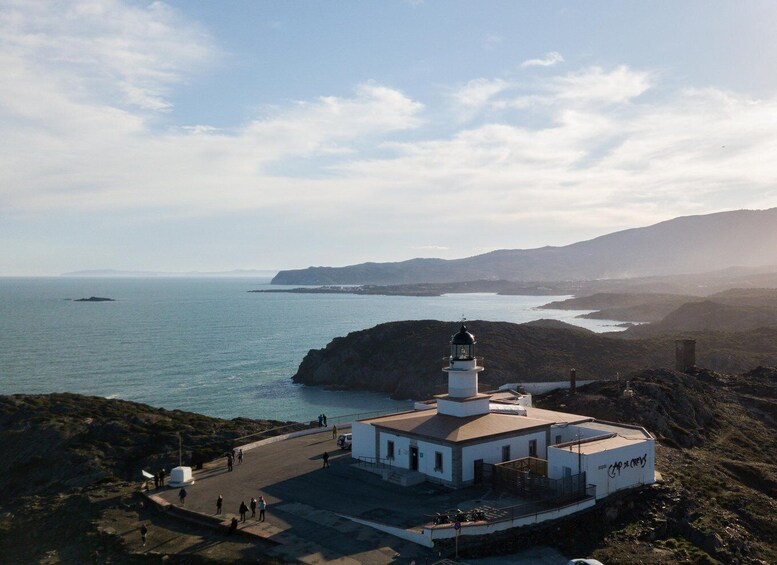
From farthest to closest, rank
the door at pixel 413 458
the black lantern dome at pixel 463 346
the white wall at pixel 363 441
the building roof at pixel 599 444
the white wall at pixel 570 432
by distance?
the white wall at pixel 570 432
the white wall at pixel 363 441
the black lantern dome at pixel 463 346
the door at pixel 413 458
the building roof at pixel 599 444

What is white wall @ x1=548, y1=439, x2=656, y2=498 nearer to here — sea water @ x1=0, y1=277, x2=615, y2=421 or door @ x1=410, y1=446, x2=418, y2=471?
door @ x1=410, y1=446, x2=418, y2=471

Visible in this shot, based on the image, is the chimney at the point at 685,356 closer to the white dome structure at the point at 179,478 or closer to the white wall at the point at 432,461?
the white wall at the point at 432,461

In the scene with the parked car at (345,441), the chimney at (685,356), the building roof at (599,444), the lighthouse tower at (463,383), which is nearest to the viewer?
the building roof at (599,444)

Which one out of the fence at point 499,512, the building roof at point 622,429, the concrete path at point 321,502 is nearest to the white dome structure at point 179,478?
the concrete path at point 321,502

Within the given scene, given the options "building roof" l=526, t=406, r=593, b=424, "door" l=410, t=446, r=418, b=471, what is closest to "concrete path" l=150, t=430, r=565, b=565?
"door" l=410, t=446, r=418, b=471

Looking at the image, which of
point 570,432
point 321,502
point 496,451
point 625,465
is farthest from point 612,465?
point 321,502

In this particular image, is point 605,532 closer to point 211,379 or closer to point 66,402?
point 66,402

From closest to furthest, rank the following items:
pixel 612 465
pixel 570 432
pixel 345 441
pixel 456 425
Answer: pixel 612 465
pixel 456 425
pixel 570 432
pixel 345 441

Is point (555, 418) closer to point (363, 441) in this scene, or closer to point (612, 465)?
point (612, 465)
